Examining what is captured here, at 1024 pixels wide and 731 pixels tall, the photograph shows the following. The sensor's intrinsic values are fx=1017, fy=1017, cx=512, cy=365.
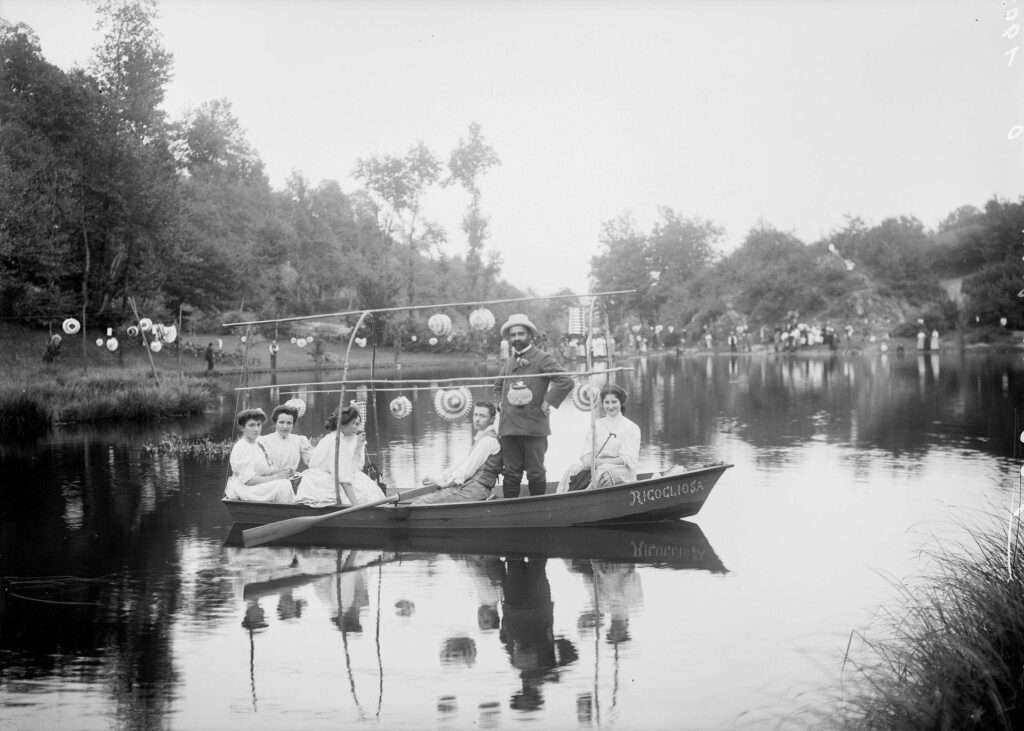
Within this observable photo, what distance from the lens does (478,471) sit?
11961mm

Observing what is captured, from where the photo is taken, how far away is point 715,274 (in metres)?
96.1

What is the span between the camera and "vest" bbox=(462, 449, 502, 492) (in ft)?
39.0

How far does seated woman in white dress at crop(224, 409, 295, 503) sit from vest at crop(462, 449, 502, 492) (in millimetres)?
2221

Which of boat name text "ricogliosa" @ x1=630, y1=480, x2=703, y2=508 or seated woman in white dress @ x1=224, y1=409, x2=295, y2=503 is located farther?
seated woman in white dress @ x1=224, y1=409, x2=295, y2=503

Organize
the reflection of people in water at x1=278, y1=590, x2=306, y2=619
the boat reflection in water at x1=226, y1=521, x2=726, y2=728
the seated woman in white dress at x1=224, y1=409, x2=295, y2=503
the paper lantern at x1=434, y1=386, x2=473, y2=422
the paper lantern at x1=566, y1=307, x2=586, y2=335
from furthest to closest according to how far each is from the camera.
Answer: the paper lantern at x1=434, y1=386, x2=473, y2=422, the paper lantern at x1=566, y1=307, x2=586, y2=335, the seated woman in white dress at x1=224, y1=409, x2=295, y2=503, the reflection of people in water at x1=278, y1=590, x2=306, y2=619, the boat reflection in water at x1=226, y1=521, x2=726, y2=728

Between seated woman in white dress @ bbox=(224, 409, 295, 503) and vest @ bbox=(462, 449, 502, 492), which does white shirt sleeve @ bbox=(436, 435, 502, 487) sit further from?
seated woman in white dress @ bbox=(224, 409, 295, 503)

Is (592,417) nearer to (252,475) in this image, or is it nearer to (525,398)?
(525,398)

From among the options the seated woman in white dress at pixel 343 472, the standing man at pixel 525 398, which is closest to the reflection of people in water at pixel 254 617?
the seated woman in white dress at pixel 343 472

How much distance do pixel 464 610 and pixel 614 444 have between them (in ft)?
12.1

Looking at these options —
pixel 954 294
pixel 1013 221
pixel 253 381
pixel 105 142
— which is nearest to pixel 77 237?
pixel 105 142

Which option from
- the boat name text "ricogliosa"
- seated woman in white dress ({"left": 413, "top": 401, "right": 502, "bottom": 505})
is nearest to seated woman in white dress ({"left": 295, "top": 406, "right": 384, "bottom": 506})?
seated woman in white dress ({"left": 413, "top": 401, "right": 502, "bottom": 505})

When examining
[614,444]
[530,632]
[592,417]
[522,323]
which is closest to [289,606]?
[530,632]

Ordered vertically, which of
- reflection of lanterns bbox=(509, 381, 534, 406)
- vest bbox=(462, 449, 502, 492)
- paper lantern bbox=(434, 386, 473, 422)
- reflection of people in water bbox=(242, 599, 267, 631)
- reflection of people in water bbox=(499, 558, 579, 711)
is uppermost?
reflection of lanterns bbox=(509, 381, 534, 406)

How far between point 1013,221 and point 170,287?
53.5 m
